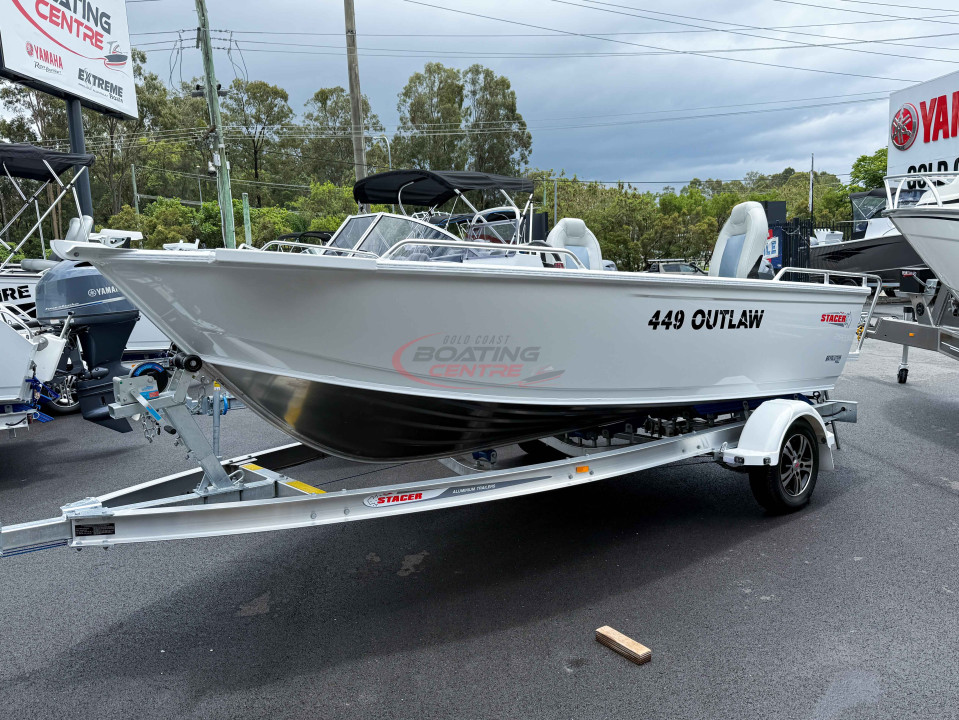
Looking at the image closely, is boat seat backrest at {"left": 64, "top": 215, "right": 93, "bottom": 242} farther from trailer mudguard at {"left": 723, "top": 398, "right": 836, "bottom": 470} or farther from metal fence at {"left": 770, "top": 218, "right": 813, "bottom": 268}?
metal fence at {"left": 770, "top": 218, "right": 813, "bottom": 268}

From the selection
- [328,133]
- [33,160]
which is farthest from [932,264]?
[328,133]

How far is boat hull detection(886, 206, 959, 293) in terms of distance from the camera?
20.1ft

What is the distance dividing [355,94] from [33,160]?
934 centimetres

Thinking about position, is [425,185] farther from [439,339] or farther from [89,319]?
[439,339]

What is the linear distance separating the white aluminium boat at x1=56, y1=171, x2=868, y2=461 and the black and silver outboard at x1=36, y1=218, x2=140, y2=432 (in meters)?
2.68

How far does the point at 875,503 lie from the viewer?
446 centimetres

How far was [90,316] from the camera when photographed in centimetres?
579

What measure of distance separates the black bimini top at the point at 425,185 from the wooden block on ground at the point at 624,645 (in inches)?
153

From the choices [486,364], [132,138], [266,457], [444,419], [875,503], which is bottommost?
[875,503]

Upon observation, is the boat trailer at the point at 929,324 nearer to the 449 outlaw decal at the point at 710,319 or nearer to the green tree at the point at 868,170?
the 449 outlaw decal at the point at 710,319

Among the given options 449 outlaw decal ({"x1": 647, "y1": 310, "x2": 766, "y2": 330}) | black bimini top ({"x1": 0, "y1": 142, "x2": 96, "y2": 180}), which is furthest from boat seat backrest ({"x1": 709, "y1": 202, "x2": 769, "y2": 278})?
black bimini top ({"x1": 0, "y1": 142, "x2": 96, "y2": 180})

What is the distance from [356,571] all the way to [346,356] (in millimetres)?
1319

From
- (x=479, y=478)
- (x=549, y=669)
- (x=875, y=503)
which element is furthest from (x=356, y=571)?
(x=875, y=503)

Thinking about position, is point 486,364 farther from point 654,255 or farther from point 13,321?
point 654,255
